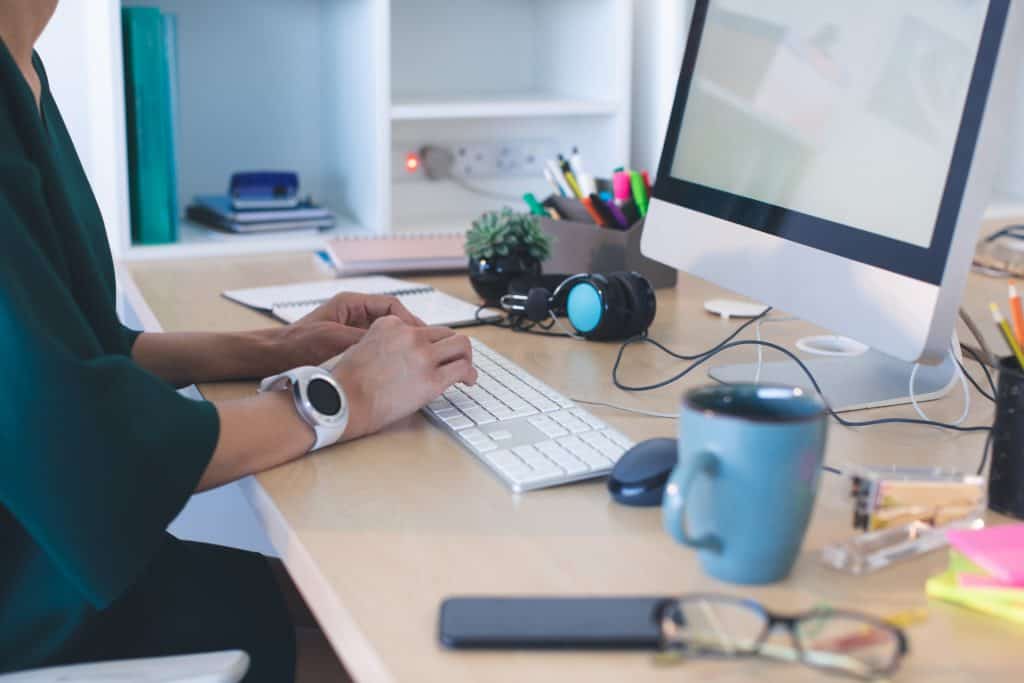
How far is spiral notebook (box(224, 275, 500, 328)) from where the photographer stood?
1.43 meters

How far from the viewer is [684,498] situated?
688 mm

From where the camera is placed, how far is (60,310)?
826 millimetres

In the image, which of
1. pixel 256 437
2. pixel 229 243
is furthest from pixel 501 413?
pixel 229 243

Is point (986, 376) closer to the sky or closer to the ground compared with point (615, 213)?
closer to the ground

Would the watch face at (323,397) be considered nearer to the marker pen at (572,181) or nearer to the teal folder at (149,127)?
the marker pen at (572,181)

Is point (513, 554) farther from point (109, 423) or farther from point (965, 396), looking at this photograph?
point (965, 396)

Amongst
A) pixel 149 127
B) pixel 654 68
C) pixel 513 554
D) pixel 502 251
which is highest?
pixel 654 68

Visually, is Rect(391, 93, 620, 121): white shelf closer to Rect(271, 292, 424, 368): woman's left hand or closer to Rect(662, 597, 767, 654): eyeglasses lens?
Rect(271, 292, 424, 368): woman's left hand

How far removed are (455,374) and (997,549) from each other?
1.66 ft

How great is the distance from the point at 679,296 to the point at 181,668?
0.97 meters

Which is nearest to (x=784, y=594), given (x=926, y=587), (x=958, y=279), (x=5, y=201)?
(x=926, y=587)

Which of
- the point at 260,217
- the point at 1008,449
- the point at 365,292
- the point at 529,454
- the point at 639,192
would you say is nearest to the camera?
the point at 1008,449

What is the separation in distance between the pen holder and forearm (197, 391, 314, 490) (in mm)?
692

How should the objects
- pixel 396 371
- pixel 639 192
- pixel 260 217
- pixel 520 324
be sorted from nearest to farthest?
pixel 396 371 → pixel 520 324 → pixel 639 192 → pixel 260 217
